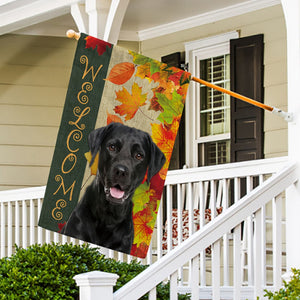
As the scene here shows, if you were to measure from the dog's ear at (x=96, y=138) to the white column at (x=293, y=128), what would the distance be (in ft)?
3.59

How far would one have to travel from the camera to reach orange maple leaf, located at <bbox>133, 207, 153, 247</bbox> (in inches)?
159

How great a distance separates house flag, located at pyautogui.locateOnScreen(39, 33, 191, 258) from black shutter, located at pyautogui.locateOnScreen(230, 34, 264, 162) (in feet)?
8.86

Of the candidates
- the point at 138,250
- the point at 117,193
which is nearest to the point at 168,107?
the point at 117,193

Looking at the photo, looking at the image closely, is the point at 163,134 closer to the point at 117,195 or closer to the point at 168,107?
the point at 168,107

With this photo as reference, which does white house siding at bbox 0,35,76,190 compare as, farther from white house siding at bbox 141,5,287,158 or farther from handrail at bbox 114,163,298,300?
handrail at bbox 114,163,298,300

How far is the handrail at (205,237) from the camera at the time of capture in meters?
3.15

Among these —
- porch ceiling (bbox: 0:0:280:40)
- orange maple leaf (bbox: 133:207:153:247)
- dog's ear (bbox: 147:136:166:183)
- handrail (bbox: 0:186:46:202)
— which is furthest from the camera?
porch ceiling (bbox: 0:0:280:40)

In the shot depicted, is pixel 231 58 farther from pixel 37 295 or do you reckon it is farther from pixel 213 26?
pixel 37 295

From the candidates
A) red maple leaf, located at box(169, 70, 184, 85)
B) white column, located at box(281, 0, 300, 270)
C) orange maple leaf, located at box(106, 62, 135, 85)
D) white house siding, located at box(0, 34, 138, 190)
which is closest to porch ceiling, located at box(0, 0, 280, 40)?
white house siding, located at box(0, 34, 138, 190)

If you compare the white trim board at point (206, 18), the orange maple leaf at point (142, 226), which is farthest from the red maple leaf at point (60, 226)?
the white trim board at point (206, 18)

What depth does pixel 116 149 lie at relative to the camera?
13.1ft

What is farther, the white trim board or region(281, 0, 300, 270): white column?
the white trim board

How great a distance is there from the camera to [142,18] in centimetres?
745

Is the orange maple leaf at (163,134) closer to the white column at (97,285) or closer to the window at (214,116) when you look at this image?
the white column at (97,285)
